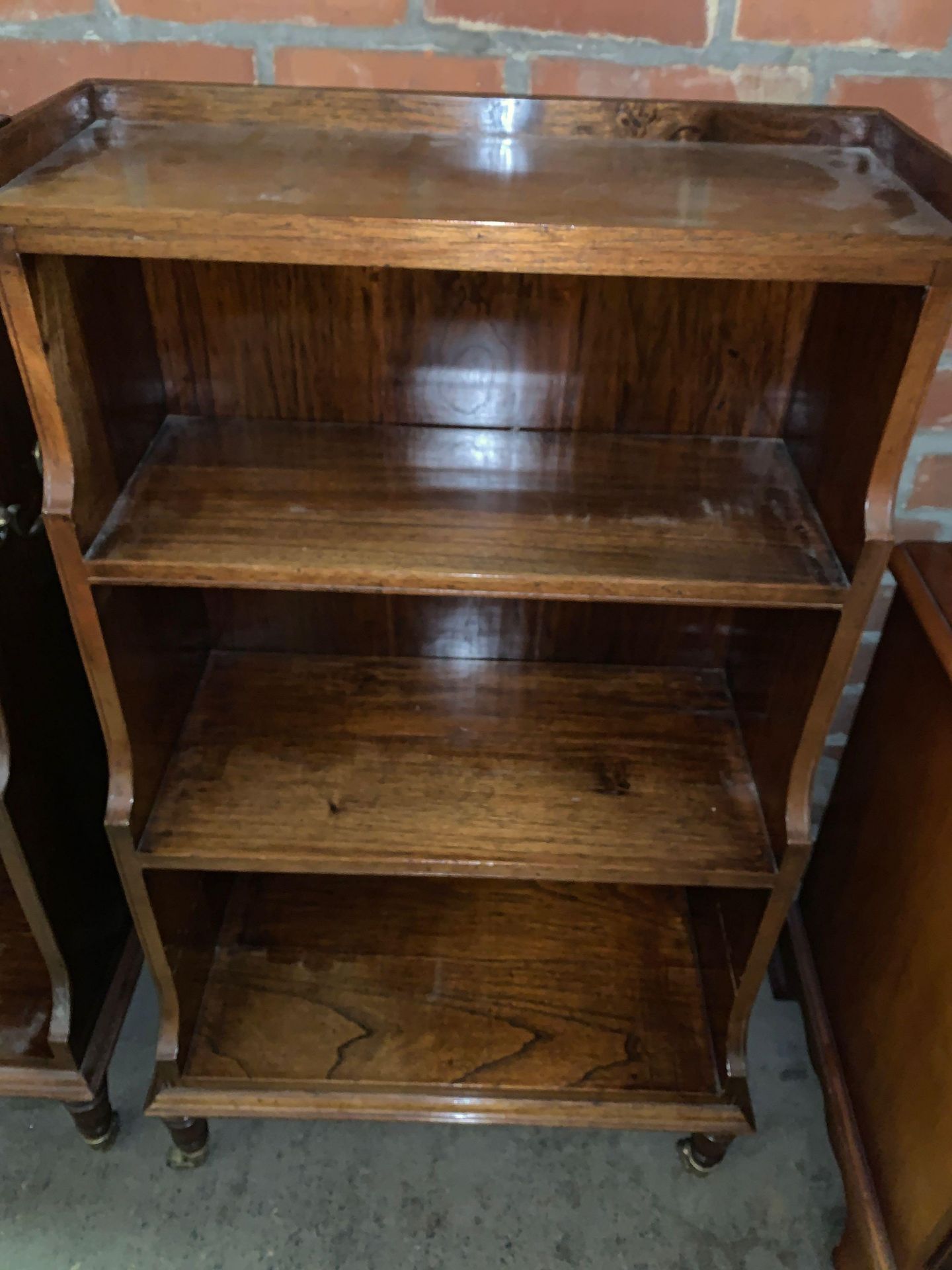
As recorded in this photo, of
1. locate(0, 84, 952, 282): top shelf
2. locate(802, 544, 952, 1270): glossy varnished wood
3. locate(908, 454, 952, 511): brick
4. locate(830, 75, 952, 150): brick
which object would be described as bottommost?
locate(802, 544, 952, 1270): glossy varnished wood

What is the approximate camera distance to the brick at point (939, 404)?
43.1 inches

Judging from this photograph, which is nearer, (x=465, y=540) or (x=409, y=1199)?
(x=465, y=540)

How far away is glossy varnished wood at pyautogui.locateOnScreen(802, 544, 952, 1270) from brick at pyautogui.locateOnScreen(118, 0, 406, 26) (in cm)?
77

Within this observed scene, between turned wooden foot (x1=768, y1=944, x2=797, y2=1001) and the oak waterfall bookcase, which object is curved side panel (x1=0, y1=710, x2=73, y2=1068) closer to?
the oak waterfall bookcase

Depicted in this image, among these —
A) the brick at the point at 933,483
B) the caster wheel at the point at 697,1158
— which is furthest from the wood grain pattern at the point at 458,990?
the brick at the point at 933,483

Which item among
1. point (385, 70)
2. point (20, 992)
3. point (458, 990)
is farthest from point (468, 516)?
point (20, 992)

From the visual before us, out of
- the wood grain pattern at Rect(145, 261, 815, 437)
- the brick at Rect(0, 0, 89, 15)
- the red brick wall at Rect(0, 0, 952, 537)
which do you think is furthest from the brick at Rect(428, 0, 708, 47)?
the brick at Rect(0, 0, 89, 15)

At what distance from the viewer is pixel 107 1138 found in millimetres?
1252

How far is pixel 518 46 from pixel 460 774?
70 cm

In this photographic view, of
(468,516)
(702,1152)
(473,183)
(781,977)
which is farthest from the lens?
(781,977)

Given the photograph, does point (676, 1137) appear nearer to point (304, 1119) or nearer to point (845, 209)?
point (304, 1119)

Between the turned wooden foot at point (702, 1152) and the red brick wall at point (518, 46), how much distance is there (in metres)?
1.12

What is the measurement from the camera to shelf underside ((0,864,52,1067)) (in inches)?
46.6

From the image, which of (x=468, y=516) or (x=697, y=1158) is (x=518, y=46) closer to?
(x=468, y=516)
